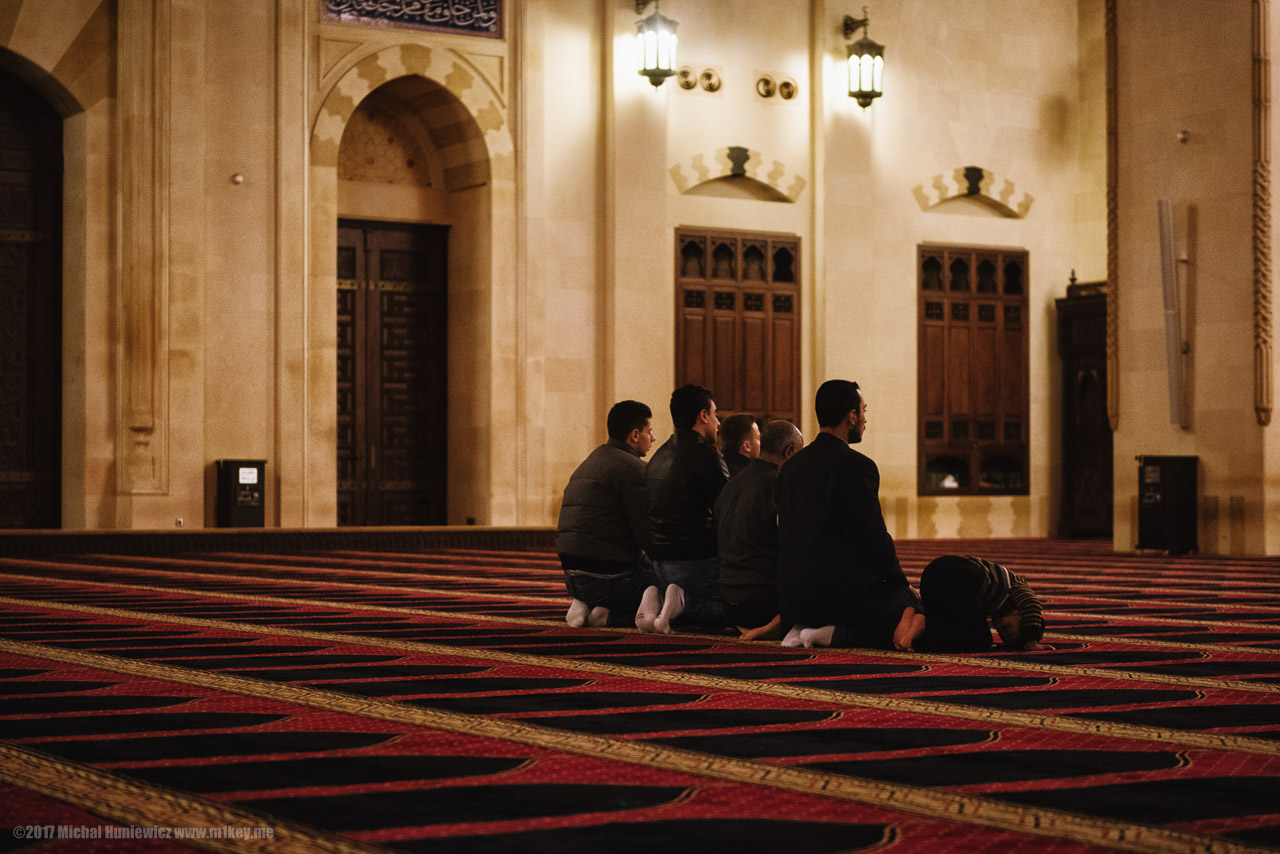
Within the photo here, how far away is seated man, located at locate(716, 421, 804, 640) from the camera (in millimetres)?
4980

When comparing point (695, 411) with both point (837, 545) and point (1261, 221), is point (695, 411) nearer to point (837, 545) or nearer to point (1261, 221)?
point (837, 545)

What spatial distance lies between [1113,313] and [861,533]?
6.42m

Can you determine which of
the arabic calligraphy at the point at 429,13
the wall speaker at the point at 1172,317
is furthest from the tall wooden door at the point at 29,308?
the wall speaker at the point at 1172,317

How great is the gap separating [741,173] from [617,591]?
289 inches

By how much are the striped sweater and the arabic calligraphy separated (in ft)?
26.4

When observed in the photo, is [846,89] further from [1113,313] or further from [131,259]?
[131,259]

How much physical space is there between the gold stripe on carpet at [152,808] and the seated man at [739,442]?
9.99 ft

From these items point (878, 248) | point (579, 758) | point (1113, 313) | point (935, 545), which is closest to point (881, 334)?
point (878, 248)

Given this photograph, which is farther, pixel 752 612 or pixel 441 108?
pixel 441 108

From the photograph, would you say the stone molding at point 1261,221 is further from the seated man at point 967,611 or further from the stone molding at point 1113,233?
the seated man at point 967,611

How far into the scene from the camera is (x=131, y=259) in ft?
35.2

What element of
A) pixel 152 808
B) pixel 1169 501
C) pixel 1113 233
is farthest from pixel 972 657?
pixel 1113 233

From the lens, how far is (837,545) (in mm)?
4625

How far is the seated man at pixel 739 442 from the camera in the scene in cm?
549
